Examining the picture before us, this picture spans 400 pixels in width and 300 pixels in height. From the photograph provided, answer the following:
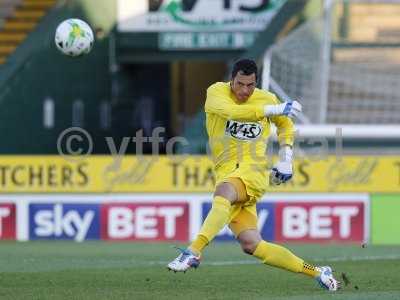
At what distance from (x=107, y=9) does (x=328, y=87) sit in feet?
15.7

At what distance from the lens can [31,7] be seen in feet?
75.3

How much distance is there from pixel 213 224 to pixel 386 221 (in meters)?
8.09

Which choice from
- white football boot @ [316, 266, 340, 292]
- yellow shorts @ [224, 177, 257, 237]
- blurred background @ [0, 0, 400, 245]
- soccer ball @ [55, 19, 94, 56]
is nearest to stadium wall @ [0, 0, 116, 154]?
blurred background @ [0, 0, 400, 245]

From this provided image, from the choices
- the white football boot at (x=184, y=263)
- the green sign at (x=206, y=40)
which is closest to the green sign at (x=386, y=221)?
the green sign at (x=206, y=40)

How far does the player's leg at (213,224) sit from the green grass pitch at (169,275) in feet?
1.11

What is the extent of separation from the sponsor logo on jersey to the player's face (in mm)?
194

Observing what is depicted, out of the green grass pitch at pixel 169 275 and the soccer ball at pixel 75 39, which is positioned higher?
the soccer ball at pixel 75 39

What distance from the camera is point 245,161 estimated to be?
28.5 ft

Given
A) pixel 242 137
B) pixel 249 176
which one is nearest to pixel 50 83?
pixel 242 137

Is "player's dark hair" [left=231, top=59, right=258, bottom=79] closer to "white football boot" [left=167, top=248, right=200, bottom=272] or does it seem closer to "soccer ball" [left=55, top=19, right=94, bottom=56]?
"white football boot" [left=167, top=248, right=200, bottom=272]

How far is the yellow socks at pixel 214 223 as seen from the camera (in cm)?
829

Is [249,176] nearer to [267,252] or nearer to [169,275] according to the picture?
[267,252]

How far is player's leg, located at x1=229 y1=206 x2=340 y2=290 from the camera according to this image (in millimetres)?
8461

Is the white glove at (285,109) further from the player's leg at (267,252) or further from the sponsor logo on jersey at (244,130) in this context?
the player's leg at (267,252)
